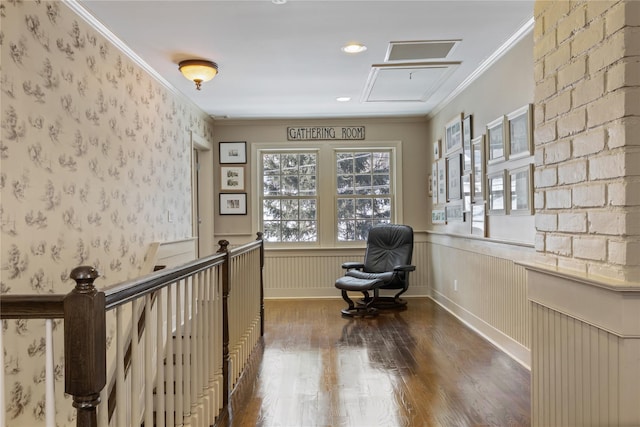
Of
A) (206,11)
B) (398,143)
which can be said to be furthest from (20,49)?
(398,143)

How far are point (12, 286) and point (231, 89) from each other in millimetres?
2956

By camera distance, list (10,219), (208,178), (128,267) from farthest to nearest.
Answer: (208,178)
(128,267)
(10,219)

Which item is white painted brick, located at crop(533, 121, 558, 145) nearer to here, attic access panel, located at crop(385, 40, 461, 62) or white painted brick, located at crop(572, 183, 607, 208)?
white painted brick, located at crop(572, 183, 607, 208)

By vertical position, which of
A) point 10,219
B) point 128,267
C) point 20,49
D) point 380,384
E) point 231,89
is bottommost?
point 380,384

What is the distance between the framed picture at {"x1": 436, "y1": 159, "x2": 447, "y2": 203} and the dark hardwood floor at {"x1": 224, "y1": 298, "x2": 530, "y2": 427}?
4.96 feet

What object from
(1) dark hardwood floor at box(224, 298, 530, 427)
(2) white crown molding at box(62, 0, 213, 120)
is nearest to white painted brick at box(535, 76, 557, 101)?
(1) dark hardwood floor at box(224, 298, 530, 427)

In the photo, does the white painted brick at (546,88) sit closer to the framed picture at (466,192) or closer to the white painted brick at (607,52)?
the white painted brick at (607,52)

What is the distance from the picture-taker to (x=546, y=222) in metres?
1.81

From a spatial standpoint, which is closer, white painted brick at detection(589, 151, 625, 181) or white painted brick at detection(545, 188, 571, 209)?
white painted brick at detection(589, 151, 625, 181)

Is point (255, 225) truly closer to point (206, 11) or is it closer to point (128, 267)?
point (128, 267)

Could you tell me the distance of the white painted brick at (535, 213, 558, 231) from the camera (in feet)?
5.74

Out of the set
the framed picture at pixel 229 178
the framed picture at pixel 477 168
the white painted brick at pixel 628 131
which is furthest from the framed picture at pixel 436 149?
the white painted brick at pixel 628 131

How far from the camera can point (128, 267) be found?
3.43m

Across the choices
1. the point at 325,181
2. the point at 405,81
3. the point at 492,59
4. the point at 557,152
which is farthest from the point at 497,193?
the point at 325,181
